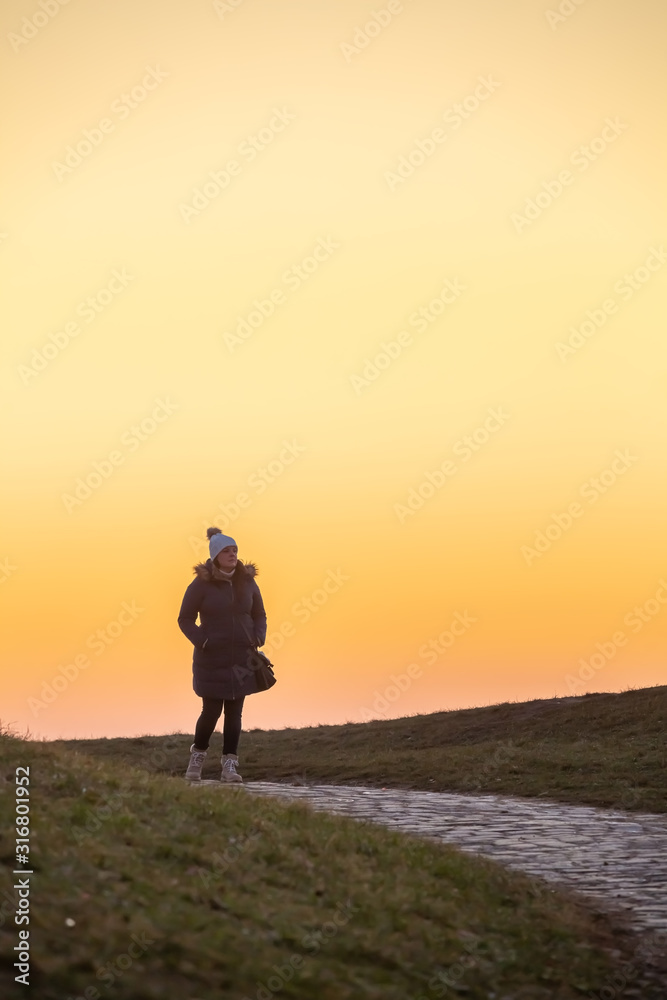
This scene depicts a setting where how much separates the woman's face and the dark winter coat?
177 millimetres

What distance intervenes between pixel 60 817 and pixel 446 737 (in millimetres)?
18224

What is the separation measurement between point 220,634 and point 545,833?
496cm

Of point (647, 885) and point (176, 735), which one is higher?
point (176, 735)

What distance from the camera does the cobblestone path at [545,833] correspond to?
31.6 feet

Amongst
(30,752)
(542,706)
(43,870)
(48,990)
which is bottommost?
(48,990)

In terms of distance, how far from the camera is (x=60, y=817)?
318 inches

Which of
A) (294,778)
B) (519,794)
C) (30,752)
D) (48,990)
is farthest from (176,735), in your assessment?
(48,990)

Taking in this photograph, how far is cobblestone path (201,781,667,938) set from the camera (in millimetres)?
9625

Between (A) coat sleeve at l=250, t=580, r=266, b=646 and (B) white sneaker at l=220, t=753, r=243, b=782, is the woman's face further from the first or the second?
(B) white sneaker at l=220, t=753, r=243, b=782

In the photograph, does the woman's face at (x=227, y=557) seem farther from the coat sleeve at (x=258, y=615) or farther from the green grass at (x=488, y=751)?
the green grass at (x=488, y=751)

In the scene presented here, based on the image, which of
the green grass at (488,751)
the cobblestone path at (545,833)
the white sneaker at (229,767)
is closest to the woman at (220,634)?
the white sneaker at (229,767)

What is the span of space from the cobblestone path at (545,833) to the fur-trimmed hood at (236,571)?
289cm

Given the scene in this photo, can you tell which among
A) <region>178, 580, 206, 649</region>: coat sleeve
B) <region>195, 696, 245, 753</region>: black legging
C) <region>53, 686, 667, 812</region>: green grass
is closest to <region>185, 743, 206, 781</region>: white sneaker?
<region>195, 696, 245, 753</region>: black legging

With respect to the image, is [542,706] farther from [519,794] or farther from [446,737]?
[519,794]
